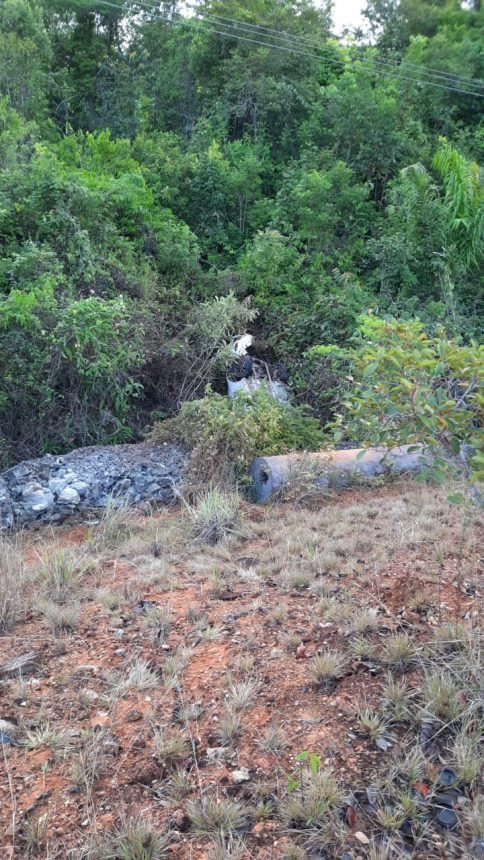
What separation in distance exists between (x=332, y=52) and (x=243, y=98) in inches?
84.5

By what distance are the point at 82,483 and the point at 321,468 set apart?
200 cm

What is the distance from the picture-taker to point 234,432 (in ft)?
19.0

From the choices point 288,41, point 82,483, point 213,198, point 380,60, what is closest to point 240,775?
point 82,483

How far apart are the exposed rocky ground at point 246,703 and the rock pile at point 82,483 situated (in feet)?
4.25

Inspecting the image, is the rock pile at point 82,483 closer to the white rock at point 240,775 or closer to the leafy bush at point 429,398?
the leafy bush at point 429,398

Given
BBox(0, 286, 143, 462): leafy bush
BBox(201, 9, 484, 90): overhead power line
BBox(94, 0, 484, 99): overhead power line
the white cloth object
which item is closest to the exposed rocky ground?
BBox(0, 286, 143, 462): leafy bush

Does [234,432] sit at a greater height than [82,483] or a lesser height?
greater

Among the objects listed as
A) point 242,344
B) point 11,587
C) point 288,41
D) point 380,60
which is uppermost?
point 380,60

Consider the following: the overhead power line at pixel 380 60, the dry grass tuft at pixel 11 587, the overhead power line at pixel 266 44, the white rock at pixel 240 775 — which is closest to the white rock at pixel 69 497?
the dry grass tuft at pixel 11 587

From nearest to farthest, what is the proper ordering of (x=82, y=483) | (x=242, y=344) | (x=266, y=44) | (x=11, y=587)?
(x=11, y=587) < (x=82, y=483) < (x=242, y=344) < (x=266, y=44)

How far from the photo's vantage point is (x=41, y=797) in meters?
2.23

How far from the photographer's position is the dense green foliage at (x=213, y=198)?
698cm

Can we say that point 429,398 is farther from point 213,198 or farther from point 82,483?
point 213,198

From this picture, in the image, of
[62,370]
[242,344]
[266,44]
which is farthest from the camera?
[266,44]
